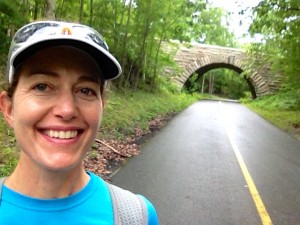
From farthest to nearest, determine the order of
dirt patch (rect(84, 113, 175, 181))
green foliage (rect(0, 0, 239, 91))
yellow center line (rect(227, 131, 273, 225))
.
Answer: green foliage (rect(0, 0, 239, 91))
dirt patch (rect(84, 113, 175, 181))
yellow center line (rect(227, 131, 273, 225))

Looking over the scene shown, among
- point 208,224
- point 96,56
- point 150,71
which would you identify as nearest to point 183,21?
point 150,71

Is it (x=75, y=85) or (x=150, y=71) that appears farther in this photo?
(x=150, y=71)

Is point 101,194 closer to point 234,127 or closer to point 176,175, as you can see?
point 176,175

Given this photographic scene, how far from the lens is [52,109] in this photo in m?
→ 1.35

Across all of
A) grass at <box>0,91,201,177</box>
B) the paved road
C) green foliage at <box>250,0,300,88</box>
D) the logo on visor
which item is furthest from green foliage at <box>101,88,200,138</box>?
the logo on visor

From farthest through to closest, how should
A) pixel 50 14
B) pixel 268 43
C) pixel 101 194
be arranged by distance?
pixel 268 43 → pixel 50 14 → pixel 101 194

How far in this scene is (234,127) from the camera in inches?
610

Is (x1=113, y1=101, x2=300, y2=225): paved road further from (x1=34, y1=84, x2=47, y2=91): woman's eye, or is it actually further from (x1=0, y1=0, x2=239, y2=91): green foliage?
(x1=0, y1=0, x2=239, y2=91): green foliage

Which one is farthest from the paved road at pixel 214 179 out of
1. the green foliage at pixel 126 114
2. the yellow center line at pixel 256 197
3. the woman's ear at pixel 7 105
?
the woman's ear at pixel 7 105

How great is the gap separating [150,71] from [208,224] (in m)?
19.1

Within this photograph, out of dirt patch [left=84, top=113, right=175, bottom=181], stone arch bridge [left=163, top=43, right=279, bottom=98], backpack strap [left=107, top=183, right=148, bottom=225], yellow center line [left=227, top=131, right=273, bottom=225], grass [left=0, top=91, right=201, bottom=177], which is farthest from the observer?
stone arch bridge [left=163, top=43, right=279, bottom=98]

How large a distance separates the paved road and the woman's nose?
12.5 ft

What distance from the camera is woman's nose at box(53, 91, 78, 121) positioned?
4.38 feet

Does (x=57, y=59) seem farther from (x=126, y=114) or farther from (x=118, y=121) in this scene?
(x=126, y=114)
